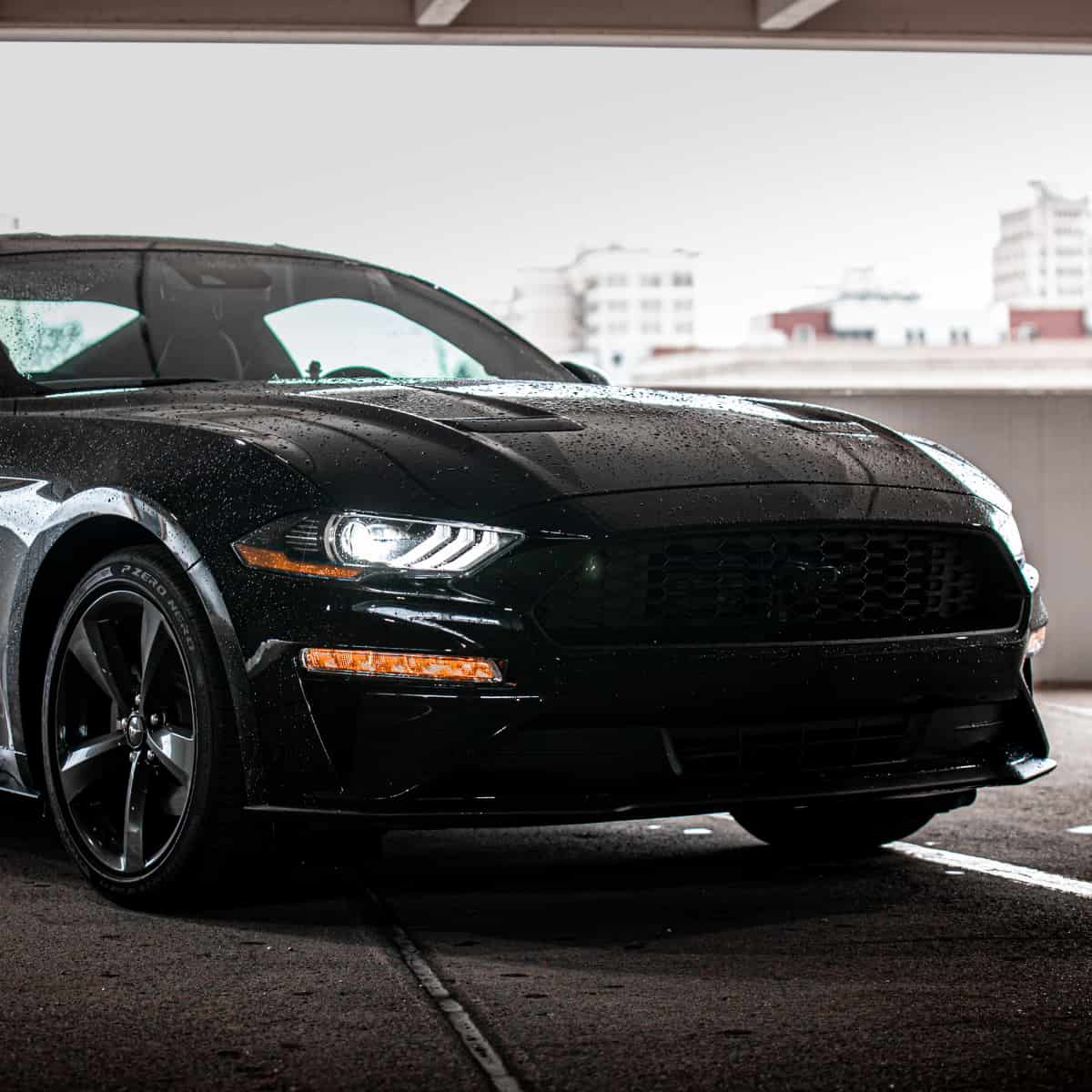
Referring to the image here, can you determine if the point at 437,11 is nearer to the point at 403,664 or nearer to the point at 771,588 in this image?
the point at 771,588

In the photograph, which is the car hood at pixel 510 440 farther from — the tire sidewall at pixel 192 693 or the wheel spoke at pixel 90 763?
the wheel spoke at pixel 90 763

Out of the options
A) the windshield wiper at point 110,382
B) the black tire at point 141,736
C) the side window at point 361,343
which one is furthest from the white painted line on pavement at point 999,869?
the windshield wiper at point 110,382

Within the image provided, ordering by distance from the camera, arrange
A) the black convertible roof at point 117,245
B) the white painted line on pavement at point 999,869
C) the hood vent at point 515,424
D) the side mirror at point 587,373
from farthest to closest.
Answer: the side mirror at point 587,373, the black convertible roof at point 117,245, the white painted line on pavement at point 999,869, the hood vent at point 515,424

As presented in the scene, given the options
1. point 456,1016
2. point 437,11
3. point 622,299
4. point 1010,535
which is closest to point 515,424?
point 1010,535

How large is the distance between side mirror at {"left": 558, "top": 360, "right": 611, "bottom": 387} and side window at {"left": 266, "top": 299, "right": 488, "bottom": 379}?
0.29 m

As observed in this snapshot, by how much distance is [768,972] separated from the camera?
3.58 m

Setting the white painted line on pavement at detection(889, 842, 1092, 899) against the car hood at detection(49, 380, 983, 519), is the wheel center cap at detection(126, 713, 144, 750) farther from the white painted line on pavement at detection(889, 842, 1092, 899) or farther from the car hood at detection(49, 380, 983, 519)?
the white painted line on pavement at detection(889, 842, 1092, 899)

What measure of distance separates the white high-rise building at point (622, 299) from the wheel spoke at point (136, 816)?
427 feet

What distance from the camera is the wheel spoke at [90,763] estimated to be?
421 centimetres

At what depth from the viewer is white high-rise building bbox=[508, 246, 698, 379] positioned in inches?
5522

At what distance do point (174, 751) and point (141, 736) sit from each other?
0.47 ft

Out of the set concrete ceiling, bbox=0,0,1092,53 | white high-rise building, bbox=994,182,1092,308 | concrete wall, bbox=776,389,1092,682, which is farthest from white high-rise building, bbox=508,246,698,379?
concrete wall, bbox=776,389,1092,682

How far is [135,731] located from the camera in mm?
4148

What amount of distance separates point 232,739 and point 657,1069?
1.25m
